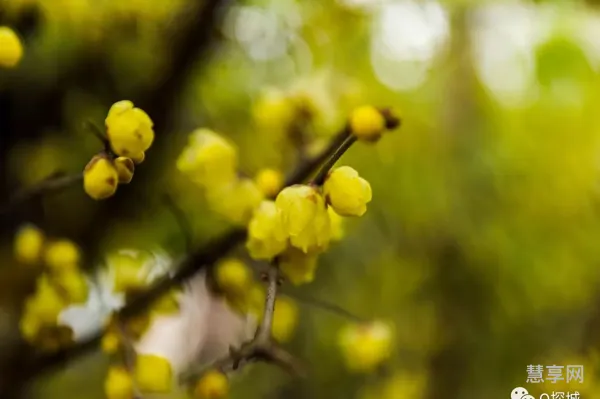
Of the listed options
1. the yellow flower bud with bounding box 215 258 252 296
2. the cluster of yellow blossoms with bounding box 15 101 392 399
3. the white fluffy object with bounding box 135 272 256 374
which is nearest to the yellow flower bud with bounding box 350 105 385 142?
the cluster of yellow blossoms with bounding box 15 101 392 399

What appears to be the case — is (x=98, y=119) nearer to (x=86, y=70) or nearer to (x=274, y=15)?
(x=86, y=70)

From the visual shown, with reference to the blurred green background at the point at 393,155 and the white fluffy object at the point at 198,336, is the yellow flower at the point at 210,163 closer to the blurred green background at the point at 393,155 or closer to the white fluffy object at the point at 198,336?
the blurred green background at the point at 393,155

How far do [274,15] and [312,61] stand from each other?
0.07 m

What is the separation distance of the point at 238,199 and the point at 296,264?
0.16 feet

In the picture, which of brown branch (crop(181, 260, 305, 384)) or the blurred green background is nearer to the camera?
brown branch (crop(181, 260, 305, 384))

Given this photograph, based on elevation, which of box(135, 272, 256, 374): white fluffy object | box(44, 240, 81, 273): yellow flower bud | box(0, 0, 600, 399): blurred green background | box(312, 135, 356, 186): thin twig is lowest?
box(44, 240, 81, 273): yellow flower bud

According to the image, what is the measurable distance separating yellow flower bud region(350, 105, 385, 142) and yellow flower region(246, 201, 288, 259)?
0.15 ft

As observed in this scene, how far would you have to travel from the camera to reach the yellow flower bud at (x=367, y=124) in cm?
28

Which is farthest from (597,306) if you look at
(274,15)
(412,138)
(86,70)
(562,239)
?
(86,70)

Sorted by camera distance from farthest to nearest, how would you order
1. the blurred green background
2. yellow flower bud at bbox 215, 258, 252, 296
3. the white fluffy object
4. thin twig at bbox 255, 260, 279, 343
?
the white fluffy object → the blurred green background → yellow flower bud at bbox 215, 258, 252, 296 → thin twig at bbox 255, 260, 279, 343

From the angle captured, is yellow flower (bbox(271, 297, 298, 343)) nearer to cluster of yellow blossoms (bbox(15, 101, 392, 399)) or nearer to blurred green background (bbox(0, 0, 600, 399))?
cluster of yellow blossoms (bbox(15, 101, 392, 399))

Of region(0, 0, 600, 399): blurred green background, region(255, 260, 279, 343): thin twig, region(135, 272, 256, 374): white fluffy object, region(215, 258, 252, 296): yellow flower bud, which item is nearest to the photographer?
region(255, 260, 279, 343): thin twig

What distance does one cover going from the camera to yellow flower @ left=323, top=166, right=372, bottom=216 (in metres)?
0.25

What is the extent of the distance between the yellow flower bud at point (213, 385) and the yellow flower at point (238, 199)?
0.23ft
